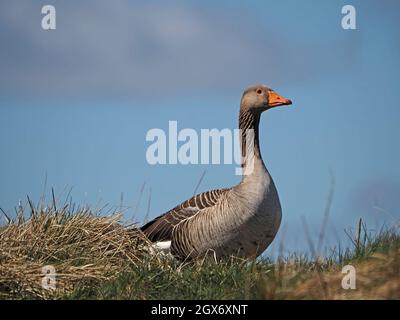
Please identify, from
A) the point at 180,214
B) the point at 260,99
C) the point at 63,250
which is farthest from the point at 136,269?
the point at 260,99

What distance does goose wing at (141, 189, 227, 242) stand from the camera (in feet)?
37.6

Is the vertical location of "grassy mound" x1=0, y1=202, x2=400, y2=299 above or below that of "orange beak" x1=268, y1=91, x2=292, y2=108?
below

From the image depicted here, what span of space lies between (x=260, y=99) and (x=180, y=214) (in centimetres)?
242

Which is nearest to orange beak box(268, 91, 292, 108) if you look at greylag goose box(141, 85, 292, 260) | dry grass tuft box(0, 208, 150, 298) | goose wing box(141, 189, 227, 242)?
greylag goose box(141, 85, 292, 260)

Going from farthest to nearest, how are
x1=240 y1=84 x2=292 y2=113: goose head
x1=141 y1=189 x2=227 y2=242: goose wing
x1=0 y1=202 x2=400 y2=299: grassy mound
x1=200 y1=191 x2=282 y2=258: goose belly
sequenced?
x1=240 y1=84 x2=292 y2=113: goose head → x1=141 y1=189 x2=227 y2=242: goose wing → x1=200 y1=191 x2=282 y2=258: goose belly → x1=0 y1=202 x2=400 y2=299: grassy mound

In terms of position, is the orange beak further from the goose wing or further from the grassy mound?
the grassy mound

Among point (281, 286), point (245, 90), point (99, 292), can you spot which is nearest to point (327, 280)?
point (281, 286)

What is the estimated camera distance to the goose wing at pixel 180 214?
1145 cm

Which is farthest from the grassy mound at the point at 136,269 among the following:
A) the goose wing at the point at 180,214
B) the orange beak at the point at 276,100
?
the orange beak at the point at 276,100

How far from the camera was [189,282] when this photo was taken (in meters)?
8.91

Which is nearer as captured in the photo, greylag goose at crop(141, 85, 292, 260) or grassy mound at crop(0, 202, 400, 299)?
grassy mound at crop(0, 202, 400, 299)

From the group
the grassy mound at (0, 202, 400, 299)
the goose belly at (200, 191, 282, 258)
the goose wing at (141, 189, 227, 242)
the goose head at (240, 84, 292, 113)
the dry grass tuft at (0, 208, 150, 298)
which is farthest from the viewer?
the goose head at (240, 84, 292, 113)

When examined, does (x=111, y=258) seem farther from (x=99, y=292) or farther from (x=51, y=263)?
(x=99, y=292)

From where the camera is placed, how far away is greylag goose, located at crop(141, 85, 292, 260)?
10.7 meters
